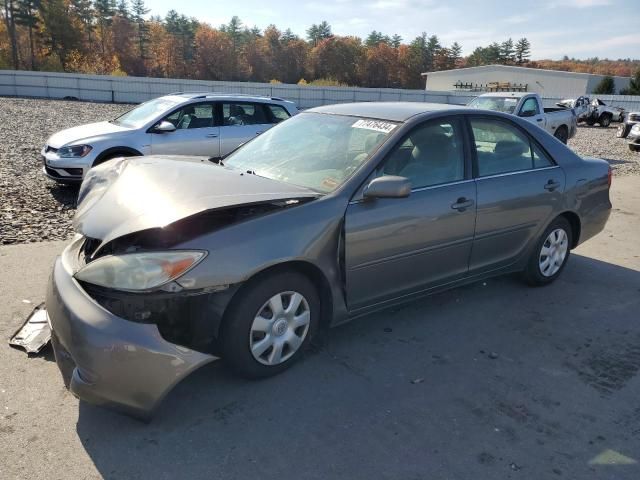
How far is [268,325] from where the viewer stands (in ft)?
10.3

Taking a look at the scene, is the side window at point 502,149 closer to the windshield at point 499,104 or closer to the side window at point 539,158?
the side window at point 539,158

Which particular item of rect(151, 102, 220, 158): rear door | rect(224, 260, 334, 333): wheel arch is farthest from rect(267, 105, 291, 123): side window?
rect(224, 260, 334, 333): wheel arch

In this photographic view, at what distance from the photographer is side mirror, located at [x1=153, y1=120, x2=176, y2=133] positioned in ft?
26.5

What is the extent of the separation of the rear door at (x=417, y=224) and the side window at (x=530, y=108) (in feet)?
35.3

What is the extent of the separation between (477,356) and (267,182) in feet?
6.32

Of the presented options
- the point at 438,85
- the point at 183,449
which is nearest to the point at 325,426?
the point at 183,449

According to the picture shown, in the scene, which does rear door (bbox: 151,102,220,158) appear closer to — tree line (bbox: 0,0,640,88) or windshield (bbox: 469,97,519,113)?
windshield (bbox: 469,97,519,113)

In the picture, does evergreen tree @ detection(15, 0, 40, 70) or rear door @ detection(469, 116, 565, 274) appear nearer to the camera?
rear door @ detection(469, 116, 565, 274)

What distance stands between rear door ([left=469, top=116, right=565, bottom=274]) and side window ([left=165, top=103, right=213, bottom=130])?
553cm

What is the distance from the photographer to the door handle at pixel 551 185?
469 centimetres

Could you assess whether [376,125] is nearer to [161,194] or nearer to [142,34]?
[161,194]

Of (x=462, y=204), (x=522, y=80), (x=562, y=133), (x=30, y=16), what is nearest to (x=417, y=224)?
(x=462, y=204)

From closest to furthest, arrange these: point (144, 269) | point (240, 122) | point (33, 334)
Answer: point (144, 269) < point (33, 334) < point (240, 122)

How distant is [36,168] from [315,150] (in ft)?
25.1
